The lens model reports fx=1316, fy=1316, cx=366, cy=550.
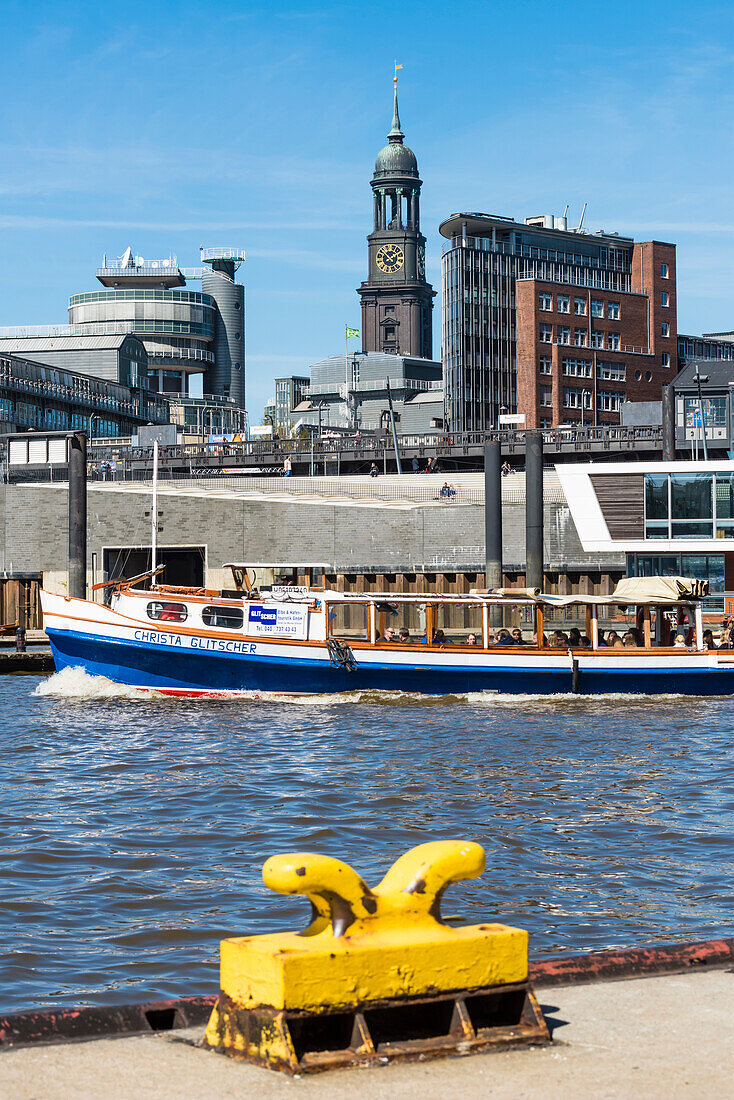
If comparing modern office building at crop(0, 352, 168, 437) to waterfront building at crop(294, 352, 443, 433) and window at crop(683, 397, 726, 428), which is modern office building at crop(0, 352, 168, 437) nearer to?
waterfront building at crop(294, 352, 443, 433)

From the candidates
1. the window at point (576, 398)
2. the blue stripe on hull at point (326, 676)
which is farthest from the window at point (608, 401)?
the blue stripe on hull at point (326, 676)

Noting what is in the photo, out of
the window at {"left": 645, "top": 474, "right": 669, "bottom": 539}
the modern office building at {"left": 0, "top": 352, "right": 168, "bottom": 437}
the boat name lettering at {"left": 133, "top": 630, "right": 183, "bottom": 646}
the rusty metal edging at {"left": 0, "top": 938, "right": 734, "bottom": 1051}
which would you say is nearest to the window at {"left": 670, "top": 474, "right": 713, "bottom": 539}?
the window at {"left": 645, "top": 474, "right": 669, "bottom": 539}

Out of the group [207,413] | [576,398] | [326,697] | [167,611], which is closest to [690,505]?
[326,697]

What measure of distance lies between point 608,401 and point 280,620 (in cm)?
10171

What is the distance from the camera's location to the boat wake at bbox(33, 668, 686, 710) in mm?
33938

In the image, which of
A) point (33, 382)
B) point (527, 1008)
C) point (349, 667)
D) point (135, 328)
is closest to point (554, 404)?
point (33, 382)

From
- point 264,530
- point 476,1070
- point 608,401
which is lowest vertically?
point 476,1070

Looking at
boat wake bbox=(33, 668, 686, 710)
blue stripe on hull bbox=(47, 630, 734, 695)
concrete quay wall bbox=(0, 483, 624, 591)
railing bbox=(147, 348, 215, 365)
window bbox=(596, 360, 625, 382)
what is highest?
railing bbox=(147, 348, 215, 365)

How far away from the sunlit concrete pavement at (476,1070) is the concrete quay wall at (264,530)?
188 ft

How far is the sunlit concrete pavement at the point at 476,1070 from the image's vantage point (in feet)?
20.0

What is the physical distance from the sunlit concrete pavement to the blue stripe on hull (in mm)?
27130

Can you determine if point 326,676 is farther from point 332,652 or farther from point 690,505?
point 690,505

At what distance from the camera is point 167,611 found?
3525 cm

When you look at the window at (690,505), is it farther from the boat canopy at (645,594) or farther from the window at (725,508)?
the boat canopy at (645,594)
